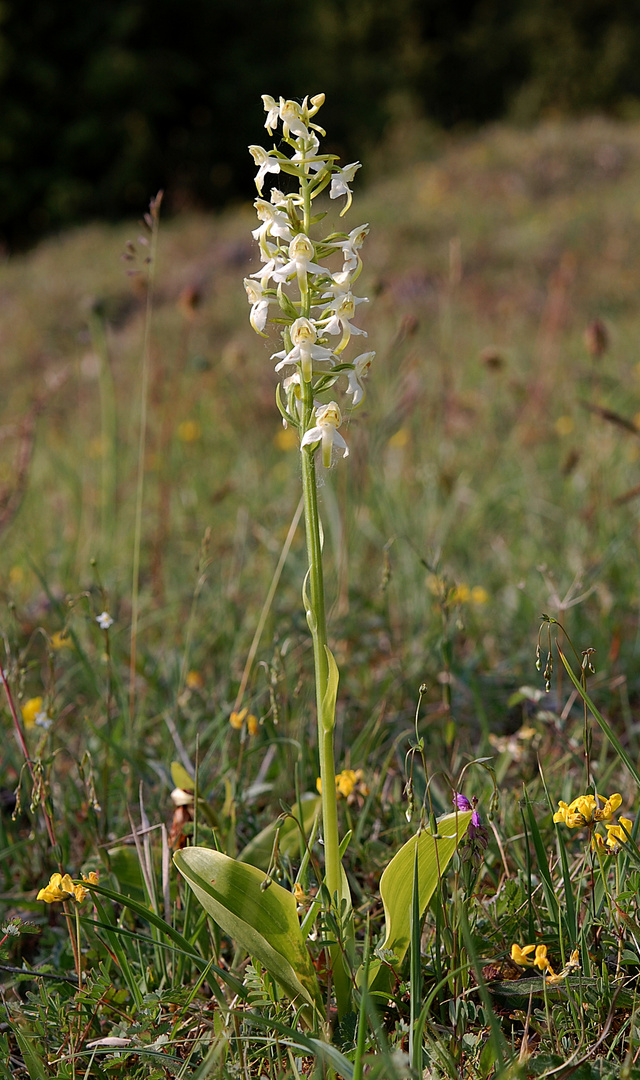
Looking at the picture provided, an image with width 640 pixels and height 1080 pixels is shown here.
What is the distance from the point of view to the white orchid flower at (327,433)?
2.93 ft

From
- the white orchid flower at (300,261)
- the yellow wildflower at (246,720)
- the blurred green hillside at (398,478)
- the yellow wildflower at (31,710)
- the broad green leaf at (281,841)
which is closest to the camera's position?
the white orchid flower at (300,261)

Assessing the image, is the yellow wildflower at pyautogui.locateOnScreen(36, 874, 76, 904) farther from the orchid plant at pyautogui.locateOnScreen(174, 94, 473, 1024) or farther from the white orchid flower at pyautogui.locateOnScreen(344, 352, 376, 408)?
the white orchid flower at pyautogui.locateOnScreen(344, 352, 376, 408)

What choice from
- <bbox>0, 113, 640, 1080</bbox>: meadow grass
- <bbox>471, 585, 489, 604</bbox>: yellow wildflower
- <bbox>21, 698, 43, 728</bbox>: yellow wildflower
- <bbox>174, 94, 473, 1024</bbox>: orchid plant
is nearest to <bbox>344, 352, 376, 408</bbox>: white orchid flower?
<bbox>174, 94, 473, 1024</bbox>: orchid plant

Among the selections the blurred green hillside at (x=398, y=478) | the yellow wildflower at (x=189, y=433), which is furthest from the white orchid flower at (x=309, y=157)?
the yellow wildflower at (x=189, y=433)

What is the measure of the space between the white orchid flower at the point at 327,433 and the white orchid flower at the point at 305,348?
46 mm

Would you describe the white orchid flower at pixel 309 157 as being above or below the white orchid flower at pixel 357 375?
above

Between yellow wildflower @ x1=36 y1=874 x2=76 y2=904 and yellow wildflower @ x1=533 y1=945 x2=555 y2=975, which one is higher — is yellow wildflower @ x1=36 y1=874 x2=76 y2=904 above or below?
above

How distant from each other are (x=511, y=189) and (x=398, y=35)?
15.1 meters

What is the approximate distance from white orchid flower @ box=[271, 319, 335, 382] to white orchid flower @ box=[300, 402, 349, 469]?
0.05 m

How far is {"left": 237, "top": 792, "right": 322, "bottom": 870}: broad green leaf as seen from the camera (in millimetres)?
1207

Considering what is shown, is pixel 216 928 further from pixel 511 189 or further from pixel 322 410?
pixel 511 189

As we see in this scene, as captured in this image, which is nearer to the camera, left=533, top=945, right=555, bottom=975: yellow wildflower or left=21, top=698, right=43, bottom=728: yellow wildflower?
left=533, top=945, right=555, bottom=975: yellow wildflower

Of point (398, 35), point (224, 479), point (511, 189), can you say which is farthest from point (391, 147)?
point (224, 479)

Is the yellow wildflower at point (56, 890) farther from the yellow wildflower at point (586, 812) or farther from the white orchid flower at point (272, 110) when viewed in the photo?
the white orchid flower at point (272, 110)
